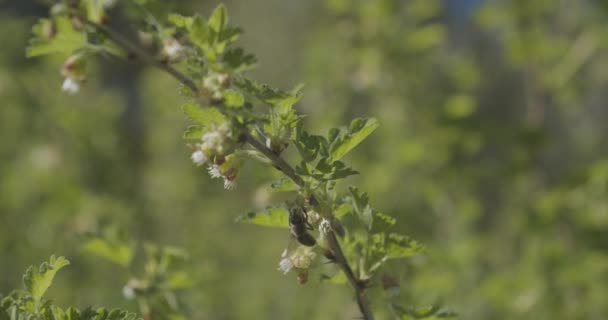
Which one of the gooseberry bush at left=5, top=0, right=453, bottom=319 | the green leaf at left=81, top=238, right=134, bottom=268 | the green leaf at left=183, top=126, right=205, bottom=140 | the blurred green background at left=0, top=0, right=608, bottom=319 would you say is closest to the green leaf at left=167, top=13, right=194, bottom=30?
the gooseberry bush at left=5, top=0, right=453, bottom=319

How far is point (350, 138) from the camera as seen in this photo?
84 centimetres

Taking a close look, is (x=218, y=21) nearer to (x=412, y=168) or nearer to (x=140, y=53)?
(x=140, y=53)

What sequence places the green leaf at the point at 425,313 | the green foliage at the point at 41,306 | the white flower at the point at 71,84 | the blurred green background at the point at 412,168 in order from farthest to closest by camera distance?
1. the blurred green background at the point at 412,168
2. the white flower at the point at 71,84
3. the green leaf at the point at 425,313
4. the green foliage at the point at 41,306

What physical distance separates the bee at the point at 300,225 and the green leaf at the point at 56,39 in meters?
0.37

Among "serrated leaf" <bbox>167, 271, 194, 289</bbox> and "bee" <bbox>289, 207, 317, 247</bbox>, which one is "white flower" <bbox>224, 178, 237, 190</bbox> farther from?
A: "serrated leaf" <bbox>167, 271, 194, 289</bbox>

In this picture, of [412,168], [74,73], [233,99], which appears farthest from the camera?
[412,168]

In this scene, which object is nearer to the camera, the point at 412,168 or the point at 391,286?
the point at 391,286

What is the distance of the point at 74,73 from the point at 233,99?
316 mm

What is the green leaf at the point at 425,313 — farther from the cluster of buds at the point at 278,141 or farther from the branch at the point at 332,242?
the cluster of buds at the point at 278,141

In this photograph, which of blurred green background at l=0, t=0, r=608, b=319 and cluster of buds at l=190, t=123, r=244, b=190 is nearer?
cluster of buds at l=190, t=123, r=244, b=190

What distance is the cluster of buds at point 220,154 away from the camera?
2.63ft

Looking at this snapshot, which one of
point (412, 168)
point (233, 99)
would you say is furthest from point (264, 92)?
point (412, 168)

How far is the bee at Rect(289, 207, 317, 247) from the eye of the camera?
0.80m

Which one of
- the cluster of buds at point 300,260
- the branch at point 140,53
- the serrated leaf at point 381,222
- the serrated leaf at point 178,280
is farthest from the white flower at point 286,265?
the serrated leaf at point 178,280
